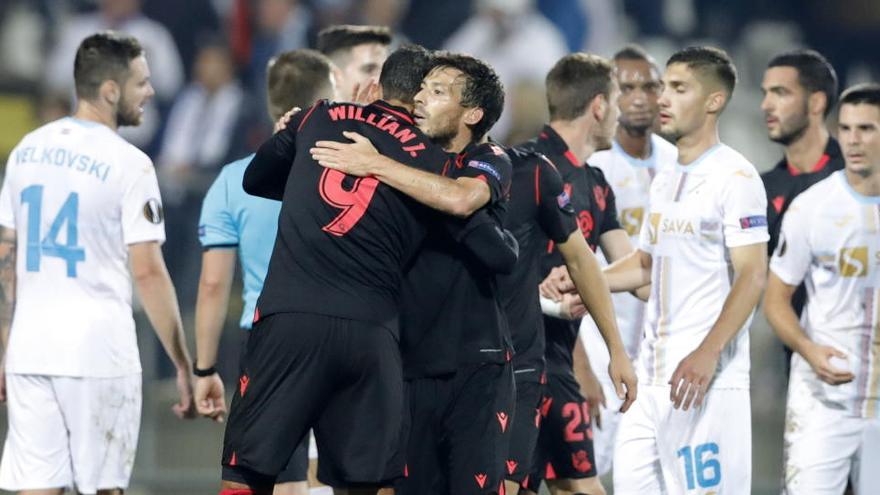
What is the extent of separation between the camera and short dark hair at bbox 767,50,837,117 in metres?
9.23

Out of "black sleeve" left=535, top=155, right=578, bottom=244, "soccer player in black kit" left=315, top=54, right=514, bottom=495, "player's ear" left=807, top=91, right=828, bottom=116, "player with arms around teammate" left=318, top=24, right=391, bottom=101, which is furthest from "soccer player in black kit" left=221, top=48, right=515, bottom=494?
"player's ear" left=807, top=91, right=828, bottom=116

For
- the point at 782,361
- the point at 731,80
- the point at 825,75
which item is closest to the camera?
the point at 731,80

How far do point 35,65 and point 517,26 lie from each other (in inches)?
167

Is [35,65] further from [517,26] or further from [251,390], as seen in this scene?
[251,390]

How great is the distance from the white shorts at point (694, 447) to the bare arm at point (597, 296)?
12.2 inches

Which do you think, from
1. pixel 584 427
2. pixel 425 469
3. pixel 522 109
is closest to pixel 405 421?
pixel 425 469

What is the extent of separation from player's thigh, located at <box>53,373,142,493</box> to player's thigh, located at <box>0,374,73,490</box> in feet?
0.13

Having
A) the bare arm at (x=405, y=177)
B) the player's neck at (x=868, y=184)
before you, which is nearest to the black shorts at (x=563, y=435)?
the player's neck at (x=868, y=184)

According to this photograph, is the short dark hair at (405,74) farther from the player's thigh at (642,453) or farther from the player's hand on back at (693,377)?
the player's thigh at (642,453)

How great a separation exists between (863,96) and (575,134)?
54.8 inches

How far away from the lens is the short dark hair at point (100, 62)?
26.0 feet

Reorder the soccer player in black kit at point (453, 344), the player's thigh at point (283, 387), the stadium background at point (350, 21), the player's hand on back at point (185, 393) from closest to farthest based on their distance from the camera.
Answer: the player's thigh at point (283, 387) < the soccer player in black kit at point (453, 344) < the player's hand on back at point (185, 393) < the stadium background at point (350, 21)

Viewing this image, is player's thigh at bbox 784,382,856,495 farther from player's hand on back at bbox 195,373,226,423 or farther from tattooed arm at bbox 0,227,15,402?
tattooed arm at bbox 0,227,15,402

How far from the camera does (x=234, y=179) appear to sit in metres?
7.99
